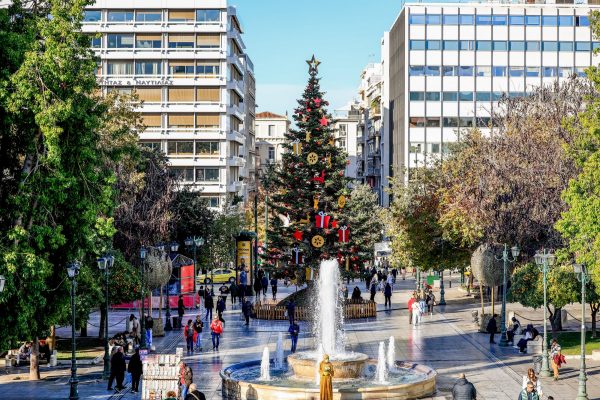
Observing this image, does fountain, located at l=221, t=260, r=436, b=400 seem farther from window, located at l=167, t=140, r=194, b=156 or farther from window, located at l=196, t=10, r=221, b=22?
window, located at l=196, t=10, r=221, b=22

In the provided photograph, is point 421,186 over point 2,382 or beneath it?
over

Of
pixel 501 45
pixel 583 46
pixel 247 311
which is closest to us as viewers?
pixel 247 311

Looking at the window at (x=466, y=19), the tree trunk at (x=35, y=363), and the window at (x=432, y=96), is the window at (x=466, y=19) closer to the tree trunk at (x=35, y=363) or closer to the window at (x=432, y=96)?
the window at (x=432, y=96)

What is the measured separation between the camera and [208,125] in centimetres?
8981

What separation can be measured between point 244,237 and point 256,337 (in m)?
20.8

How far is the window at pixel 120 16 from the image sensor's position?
88.6 meters

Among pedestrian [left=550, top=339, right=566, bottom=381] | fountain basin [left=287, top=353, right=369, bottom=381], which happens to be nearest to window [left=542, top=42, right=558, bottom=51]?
pedestrian [left=550, top=339, right=566, bottom=381]

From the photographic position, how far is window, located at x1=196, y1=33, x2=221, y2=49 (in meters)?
88.9

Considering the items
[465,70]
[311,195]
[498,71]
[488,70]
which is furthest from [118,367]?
[498,71]

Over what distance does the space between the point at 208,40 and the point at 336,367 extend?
209 feet

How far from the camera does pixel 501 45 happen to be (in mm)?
98938

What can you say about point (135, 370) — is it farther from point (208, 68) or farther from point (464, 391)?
point (208, 68)

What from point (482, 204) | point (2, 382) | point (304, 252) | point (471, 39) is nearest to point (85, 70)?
point (2, 382)

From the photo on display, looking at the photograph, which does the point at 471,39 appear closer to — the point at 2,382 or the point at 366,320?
the point at 366,320
